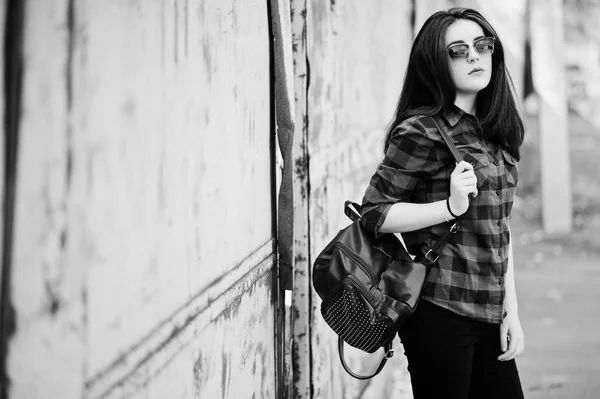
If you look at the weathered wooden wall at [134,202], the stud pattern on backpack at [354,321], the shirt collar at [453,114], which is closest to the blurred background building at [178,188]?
the weathered wooden wall at [134,202]

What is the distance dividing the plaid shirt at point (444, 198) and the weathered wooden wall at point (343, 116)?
0.65 metres

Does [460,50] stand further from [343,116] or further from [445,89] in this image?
[343,116]

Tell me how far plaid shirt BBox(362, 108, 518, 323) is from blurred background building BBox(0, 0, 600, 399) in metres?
0.38

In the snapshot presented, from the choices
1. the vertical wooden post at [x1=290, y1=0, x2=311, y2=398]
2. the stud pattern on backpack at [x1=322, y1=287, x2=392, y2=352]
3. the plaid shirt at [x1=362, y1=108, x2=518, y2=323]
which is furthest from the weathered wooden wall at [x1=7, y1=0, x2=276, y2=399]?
the vertical wooden post at [x1=290, y1=0, x2=311, y2=398]

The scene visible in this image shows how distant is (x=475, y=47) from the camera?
202cm

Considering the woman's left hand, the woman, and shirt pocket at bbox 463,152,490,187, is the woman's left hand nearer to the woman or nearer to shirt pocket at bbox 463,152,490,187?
the woman

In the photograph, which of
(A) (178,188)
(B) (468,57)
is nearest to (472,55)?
(B) (468,57)

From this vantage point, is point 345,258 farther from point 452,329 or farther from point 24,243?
point 24,243

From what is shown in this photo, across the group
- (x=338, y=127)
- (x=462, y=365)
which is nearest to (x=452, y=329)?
(x=462, y=365)

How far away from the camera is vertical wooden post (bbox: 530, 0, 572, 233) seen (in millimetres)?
9195

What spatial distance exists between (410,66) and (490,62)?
0.68 ft

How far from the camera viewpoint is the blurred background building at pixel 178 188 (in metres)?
0.88

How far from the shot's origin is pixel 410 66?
210cm

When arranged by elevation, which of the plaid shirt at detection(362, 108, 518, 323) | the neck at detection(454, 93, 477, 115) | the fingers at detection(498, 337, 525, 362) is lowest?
the fingers at detection(498, 337, 525, 362)
